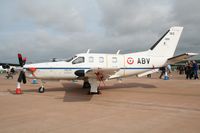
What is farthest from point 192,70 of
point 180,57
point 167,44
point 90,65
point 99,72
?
Result: point 99,72

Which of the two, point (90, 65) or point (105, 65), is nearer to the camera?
point (90, 65)

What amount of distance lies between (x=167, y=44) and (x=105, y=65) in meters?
5.42

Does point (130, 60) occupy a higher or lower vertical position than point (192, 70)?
higher

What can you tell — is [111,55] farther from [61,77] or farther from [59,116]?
[59,116]

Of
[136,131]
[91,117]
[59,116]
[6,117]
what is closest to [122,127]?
[136,131]

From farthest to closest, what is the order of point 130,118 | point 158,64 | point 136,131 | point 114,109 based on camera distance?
point 158,64 → point 114,109 → point 130,118 → point 136,131

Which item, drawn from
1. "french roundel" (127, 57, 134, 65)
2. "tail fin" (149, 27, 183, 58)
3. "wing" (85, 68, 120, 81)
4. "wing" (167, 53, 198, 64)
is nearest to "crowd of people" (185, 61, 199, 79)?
"tail fin" (149, 27, 183, 58)

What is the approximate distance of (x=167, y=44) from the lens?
597 inches

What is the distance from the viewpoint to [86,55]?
42.0ft

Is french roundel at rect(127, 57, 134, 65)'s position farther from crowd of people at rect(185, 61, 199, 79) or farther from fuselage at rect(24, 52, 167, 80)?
crowd of people at rect(185, 61, 199, 79)

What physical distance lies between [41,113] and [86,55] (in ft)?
20.9

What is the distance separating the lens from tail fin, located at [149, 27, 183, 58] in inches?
590

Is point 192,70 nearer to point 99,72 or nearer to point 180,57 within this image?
point 180,57

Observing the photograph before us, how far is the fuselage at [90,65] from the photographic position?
1236 cm
